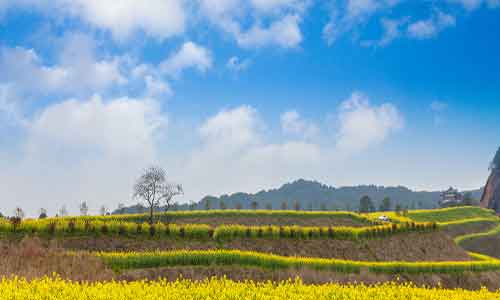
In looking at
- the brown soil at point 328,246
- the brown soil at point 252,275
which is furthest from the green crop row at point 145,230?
the brown soil at point 252,275

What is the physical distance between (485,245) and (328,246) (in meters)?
40.4

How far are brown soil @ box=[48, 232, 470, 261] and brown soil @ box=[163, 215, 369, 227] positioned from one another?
15.4 m

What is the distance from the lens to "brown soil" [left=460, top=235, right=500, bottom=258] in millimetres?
56500

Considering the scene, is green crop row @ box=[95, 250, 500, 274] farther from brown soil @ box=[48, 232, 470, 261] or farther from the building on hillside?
the building on hillside

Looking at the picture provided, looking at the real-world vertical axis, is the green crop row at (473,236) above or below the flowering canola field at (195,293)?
below

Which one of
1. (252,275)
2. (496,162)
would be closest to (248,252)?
(252,275)

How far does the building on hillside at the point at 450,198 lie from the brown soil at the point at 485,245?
207 feet

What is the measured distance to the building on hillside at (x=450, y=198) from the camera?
124438 millimetres

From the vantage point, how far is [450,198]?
129 m

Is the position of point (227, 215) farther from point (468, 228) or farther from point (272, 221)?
point (468, 228)

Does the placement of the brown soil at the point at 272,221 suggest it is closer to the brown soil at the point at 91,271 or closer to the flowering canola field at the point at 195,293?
the brown soil at the point at 91,271

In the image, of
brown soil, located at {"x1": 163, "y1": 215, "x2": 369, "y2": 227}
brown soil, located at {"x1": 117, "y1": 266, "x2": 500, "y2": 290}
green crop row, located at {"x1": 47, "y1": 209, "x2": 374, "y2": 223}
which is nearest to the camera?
brown soil, located at {"x1": 117, "y1": 266, "x2": 500, "y2": 290}

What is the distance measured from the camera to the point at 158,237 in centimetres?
2766

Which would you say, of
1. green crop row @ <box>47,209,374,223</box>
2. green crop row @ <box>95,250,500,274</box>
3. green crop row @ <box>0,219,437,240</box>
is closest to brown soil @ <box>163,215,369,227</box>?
green crop row @ <box>47,209,374,223</box>
